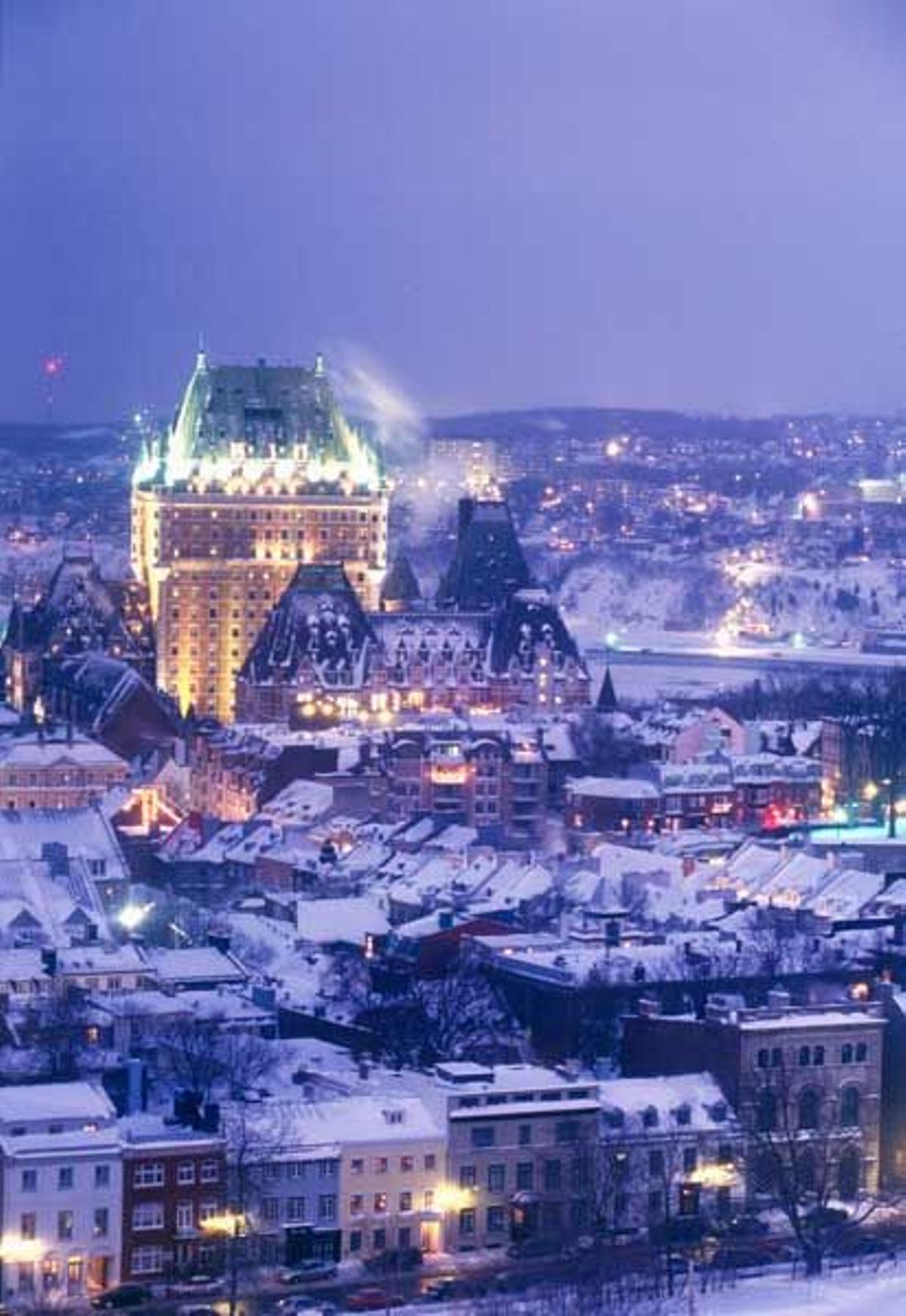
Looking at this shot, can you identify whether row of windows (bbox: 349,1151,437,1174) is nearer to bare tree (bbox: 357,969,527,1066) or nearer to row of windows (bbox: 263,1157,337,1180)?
row of windows (bbox: 263,1157,337,1180)

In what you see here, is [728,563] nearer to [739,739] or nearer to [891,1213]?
[739,739]

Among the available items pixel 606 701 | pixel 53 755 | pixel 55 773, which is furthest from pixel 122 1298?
pixel 606 701

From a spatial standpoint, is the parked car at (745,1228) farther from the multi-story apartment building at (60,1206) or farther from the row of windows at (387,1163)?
the multi-story apartment building at (60,1206)

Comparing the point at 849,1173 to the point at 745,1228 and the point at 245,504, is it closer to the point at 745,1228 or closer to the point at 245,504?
the point at 745,1228

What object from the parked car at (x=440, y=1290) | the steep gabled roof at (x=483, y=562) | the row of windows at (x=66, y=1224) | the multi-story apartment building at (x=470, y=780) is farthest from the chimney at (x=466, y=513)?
the parked car at (x=440, y=1290)

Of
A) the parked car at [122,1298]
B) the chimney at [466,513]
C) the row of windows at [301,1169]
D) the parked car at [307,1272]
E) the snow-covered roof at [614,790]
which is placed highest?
the chimney at [466,513]

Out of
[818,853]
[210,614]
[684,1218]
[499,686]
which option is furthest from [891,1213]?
[210,614]
